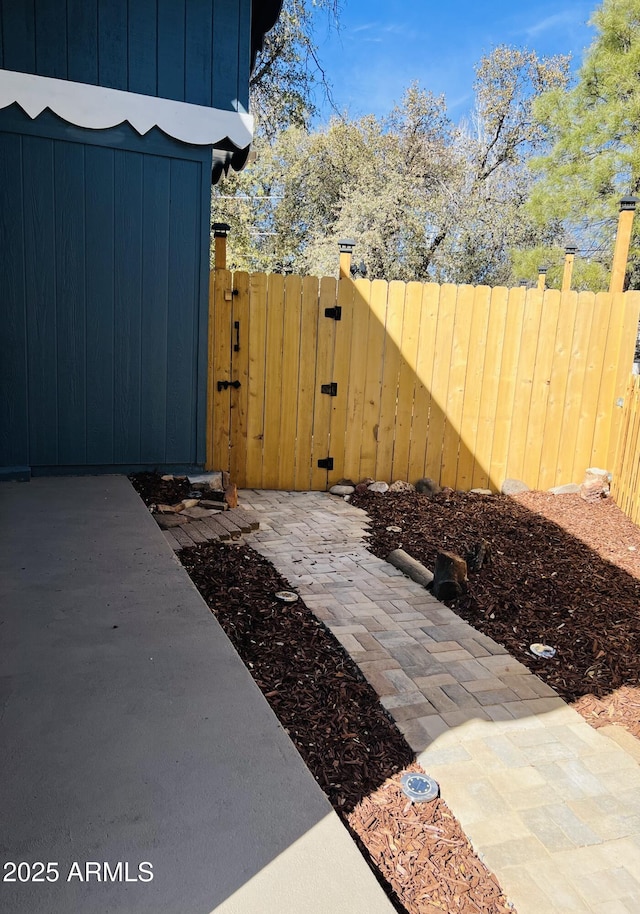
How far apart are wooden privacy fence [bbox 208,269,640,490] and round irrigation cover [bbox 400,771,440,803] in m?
3.76

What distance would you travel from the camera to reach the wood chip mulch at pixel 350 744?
1.53 metres

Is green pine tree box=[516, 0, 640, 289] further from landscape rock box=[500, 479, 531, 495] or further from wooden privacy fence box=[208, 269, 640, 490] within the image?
landscape rock box=[500, 479, 531, 495]

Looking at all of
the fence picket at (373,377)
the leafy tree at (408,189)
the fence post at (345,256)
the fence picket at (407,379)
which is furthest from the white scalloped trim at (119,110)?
the leafy tree at (408,189)

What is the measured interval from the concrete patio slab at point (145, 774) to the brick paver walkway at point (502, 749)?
58 centimetres

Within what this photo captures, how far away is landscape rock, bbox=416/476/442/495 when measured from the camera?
5656mm

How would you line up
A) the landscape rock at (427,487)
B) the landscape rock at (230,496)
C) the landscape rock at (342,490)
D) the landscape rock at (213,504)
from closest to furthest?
the landscape rock at (213,504) → the landscape rock at (230,496) → the landscape rock at (342,490) → the landscape rock at (427,487)

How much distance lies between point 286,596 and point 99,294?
2.39 meters

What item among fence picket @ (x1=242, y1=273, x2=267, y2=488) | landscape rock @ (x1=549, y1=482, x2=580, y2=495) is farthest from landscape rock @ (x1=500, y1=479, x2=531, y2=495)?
fence picket @ (x1=242, y1=273, x2=267, y2=488)

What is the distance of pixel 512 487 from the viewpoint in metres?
5.81

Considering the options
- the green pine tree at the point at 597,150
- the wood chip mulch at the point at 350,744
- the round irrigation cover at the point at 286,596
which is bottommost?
the round irrigation cover at the point at 286,596

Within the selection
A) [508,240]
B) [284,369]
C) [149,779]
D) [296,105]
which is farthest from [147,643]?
[508,240]

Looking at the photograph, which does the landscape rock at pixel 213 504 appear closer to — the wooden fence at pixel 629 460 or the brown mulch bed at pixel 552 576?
A: the brown mulch bed at pixel 552 576

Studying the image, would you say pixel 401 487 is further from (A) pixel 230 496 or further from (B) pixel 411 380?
(A) pixel 230 496

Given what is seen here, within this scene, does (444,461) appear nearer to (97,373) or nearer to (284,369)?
(284,369)
